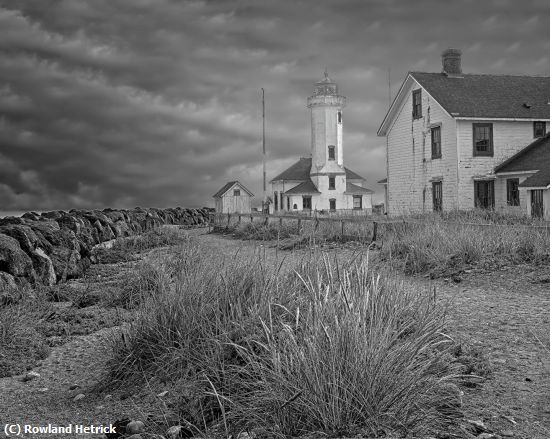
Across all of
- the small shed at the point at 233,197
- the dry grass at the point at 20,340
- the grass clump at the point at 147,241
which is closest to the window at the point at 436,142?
the grass clump at the point at 147,241

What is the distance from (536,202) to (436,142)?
672 centimetres

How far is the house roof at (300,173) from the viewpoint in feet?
207

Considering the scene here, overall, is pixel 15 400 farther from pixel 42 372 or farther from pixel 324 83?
pixel 324 83

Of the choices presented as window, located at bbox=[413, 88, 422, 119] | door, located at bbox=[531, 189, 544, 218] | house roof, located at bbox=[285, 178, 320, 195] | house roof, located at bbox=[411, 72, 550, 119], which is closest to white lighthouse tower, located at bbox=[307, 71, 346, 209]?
house roof, located at bbox=[285, 178, 320, 195]

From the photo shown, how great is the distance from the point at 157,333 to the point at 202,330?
617 millimetres

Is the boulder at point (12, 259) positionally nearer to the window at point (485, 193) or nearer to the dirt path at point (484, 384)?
the dirt path at point (484, 384)

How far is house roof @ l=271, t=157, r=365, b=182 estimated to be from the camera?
6303 cm

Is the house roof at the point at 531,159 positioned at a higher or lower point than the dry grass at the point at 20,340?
higher

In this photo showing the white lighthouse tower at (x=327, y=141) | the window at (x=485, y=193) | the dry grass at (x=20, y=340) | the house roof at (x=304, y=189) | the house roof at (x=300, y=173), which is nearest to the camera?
the dry grass at (x=20, y=340)

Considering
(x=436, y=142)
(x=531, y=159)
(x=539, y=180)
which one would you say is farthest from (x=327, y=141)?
(x=539, y=180)

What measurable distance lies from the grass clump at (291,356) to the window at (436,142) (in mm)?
26570

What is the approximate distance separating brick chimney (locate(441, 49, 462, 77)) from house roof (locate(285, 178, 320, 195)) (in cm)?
2658

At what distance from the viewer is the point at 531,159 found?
2922 centimetres

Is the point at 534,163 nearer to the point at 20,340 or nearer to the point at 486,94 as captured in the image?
the point at 486,94
